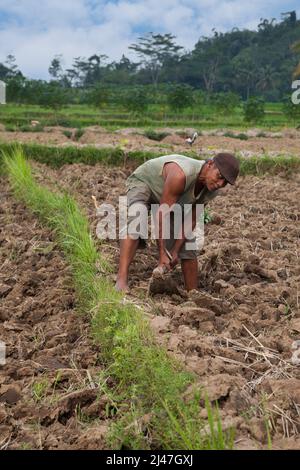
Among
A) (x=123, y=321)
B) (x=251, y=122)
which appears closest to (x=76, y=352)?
(x=123, y=321)

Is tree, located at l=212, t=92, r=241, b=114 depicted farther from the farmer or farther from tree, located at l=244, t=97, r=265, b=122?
the farmer

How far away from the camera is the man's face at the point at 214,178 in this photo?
143 inches

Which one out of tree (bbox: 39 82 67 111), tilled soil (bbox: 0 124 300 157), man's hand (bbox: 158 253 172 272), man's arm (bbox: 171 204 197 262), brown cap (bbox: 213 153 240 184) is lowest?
man's hand (bbox: 158 253 172 272)

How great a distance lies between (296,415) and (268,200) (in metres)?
5.12

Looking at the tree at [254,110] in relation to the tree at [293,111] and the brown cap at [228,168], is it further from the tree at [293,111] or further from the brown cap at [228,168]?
the brown cap at [228,168]

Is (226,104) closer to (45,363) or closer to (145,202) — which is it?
(145,202)

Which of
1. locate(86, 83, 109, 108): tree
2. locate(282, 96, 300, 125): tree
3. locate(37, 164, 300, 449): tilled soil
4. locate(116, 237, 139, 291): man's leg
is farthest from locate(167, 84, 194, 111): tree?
locate(116, 237, 139, 291): man's leg

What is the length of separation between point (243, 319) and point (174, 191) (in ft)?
2.94

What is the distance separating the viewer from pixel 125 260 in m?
3.93

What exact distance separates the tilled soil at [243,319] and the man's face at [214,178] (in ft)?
2.19

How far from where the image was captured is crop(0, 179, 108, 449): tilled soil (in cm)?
241

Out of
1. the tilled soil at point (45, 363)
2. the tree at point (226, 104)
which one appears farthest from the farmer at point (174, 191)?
the tree at point (226, 104)

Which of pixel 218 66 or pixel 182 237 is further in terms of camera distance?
pixel 218 66

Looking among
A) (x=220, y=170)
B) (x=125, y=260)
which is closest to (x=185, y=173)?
(x=220, y=170)
